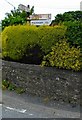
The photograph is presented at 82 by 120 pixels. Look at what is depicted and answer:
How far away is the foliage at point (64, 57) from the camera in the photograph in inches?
285

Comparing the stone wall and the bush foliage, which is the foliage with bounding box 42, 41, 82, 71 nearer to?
the bush foliage

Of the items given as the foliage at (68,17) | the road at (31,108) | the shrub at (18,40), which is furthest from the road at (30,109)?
the foliage at (68,17)

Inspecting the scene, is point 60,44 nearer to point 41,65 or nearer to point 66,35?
point 66,35

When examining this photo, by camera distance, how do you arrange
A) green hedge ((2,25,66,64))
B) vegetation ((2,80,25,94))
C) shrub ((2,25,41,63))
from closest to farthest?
green hedge ((2,25,66,64))
vegetation ((2,80,25,94))
shrub ((2,25,41,63))

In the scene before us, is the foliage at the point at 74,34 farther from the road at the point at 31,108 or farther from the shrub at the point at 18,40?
the road at the point at 31,108

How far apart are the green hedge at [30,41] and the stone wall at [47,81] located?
0.32 meters

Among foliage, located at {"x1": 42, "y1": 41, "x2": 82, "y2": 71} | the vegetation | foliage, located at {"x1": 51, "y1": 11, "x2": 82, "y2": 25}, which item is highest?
foliage, located at {"x1": 51, "y1": 11, "x2": 82, "y2": 25}

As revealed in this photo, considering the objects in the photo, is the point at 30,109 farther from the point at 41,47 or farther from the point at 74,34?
the point at 74,34

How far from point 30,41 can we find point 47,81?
1.32 metres

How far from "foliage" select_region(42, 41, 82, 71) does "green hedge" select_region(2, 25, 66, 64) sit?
22 cm

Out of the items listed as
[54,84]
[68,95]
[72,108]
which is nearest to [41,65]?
[54,84]

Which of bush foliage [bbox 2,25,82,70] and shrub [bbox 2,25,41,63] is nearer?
bush foliage [bbox 2,25,82,70]

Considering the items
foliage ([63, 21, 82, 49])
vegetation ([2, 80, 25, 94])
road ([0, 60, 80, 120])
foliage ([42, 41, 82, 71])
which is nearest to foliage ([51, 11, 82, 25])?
foliage ([63, 21, 82, 49])

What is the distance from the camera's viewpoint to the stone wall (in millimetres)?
7246
